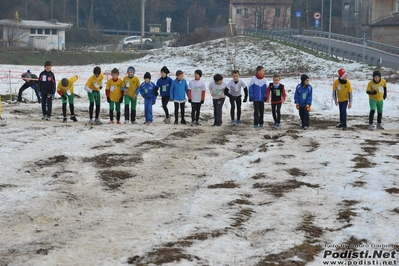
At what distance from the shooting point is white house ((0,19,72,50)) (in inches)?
3238

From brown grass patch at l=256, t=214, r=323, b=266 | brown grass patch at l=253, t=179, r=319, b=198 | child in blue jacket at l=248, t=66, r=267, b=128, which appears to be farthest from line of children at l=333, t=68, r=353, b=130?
brown grass patch at l=256, t=214, r=323, b=266

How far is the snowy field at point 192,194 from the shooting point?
860 cm

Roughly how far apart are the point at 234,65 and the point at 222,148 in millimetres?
44631

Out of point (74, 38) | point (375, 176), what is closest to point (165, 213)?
point (375, 176)

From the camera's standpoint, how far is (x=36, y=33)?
87.1 metres

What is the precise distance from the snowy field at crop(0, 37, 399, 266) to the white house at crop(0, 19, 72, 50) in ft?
217

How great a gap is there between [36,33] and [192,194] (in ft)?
260

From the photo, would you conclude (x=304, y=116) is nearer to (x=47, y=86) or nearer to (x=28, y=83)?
(x=47, y=86)

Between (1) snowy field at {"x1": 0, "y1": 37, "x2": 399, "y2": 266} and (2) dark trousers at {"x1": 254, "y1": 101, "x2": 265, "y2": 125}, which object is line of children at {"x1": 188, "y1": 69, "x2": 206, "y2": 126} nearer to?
(1) snowy field at {"x1": 0, "y1": 37, "x2": 399, "y2": 266}

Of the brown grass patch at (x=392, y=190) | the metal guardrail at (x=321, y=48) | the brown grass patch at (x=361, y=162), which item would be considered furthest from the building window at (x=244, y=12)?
the brown grass patch at (x=392, y=190)

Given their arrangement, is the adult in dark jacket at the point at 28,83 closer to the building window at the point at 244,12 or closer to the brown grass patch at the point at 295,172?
the brown grass patch at the point at 295,172

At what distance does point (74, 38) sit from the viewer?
316 ft

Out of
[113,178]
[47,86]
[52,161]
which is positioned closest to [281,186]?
[113,178]

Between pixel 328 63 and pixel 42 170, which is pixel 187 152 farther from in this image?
pixel 328 63
